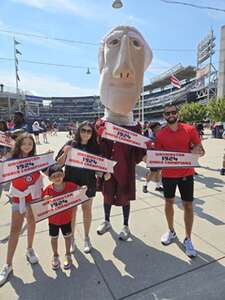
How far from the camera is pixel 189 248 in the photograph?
9.23 feet

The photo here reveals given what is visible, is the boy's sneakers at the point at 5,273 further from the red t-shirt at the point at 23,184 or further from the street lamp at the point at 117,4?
the street lamp at the point at 117,4

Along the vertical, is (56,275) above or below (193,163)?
below

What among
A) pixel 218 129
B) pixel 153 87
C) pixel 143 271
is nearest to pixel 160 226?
pixel 143 271

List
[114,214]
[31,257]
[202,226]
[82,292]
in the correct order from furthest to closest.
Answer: [114,214]
[202,226]
[31,257]
[82,292]

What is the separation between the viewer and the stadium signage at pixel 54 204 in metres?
2.33

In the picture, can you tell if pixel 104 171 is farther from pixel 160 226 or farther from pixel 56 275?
pixel 160 226

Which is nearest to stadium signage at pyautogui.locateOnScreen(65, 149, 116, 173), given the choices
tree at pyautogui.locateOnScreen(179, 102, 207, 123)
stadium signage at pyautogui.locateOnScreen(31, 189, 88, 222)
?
stadium signage at pyautogui.locateOnScreen(31, 189, 88, 222)

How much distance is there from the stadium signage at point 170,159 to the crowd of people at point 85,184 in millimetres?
107

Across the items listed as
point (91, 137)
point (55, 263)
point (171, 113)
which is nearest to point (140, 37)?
point (171, 113)

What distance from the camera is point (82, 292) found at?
2215 mm

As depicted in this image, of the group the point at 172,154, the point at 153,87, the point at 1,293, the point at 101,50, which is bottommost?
the point at 1,293

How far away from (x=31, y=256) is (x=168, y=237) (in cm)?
183

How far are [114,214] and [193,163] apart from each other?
1.87m

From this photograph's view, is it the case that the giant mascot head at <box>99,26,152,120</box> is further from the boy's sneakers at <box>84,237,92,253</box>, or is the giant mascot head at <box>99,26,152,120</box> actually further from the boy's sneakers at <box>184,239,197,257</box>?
the boy's sneakers at <box>184,239,197,257</box>
